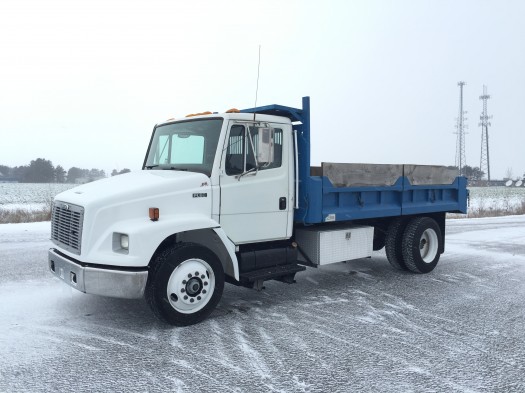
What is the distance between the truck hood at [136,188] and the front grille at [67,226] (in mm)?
91

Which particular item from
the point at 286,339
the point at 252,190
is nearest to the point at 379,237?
the point at 252,190

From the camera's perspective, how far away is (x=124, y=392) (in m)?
3.44

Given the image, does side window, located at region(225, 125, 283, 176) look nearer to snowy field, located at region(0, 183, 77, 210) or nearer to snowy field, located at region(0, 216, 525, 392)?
snowy field, located at region(0, 216, 525, 392)

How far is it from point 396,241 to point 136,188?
505 centimetres

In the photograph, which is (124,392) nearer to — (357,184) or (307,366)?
(307,366)

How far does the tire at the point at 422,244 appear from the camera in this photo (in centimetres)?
779

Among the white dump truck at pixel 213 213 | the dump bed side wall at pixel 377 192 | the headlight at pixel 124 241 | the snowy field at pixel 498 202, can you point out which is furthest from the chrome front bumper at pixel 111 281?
the snowy field at pixel 498 202

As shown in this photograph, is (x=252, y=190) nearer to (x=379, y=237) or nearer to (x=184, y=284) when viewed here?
(x=184, y=284)

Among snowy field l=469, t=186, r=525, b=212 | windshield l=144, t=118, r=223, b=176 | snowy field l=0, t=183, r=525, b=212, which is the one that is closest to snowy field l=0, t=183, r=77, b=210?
snowy field l=0, t=183, r=525, b=212

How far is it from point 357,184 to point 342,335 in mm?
2751

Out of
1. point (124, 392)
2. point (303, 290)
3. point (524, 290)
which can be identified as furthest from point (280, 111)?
point (524, 290)

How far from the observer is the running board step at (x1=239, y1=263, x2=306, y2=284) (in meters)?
5.59

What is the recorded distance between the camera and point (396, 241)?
26.1 feet

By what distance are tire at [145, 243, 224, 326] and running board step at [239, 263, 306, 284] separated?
48cm
